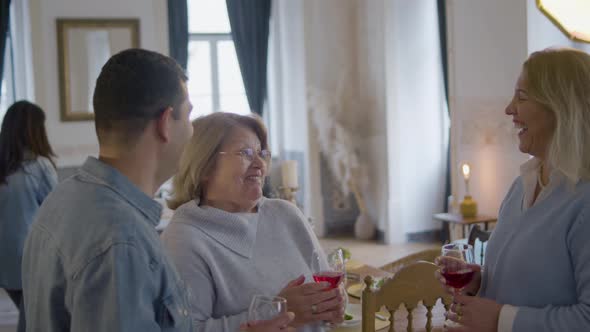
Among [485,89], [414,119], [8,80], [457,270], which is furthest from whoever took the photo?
[414,119]

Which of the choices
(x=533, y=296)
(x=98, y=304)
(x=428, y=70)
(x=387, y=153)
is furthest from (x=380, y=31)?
(x=98, y=304)

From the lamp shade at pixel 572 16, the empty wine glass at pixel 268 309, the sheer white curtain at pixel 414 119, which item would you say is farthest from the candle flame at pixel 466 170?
the empty wine glass at pixel 268 309

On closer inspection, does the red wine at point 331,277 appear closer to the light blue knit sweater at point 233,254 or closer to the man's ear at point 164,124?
the light blue knit sweater at point 233,254

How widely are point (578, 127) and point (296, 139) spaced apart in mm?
6277

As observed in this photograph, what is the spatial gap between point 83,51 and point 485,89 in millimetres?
4512

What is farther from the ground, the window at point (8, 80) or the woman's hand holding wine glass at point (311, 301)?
the window at point (8, 80)

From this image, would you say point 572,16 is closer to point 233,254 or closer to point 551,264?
point 551,264

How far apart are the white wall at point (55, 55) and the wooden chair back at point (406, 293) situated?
18.9ft

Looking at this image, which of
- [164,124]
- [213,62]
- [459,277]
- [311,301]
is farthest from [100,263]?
[213,62]

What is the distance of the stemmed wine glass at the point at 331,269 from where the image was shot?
1740mm

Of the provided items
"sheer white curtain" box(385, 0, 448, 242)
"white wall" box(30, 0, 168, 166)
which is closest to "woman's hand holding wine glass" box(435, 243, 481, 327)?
"sheer white curtain" box(385, 0, 448, 242)

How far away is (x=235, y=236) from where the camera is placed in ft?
6.04

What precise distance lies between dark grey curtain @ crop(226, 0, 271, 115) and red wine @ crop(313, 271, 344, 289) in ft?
20.0

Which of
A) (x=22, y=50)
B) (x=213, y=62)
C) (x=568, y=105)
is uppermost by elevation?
(x=22, y=50)
